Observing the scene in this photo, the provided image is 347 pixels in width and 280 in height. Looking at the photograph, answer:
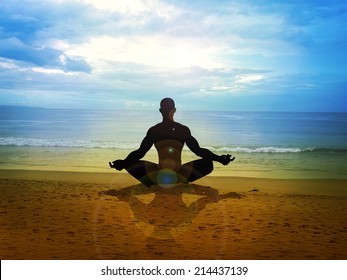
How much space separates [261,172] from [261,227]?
393 inches

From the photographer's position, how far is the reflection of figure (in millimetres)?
8875

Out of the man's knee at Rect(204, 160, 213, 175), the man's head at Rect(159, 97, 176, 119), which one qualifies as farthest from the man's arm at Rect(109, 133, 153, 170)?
the man's knee at Rect(204, 160, 213, 175)

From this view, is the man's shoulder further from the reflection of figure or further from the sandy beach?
the sandy beach

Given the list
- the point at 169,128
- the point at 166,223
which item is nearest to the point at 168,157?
the point at 169,128

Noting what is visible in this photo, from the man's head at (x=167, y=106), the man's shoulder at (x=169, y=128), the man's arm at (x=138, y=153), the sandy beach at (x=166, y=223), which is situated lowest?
the sandy beach at (x=166, y=223)

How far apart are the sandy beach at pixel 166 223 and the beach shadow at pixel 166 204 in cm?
2

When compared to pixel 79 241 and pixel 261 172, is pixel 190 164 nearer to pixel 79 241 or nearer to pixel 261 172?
pixel 79 241

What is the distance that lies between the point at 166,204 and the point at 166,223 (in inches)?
57.3

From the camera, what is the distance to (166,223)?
691 centimetres

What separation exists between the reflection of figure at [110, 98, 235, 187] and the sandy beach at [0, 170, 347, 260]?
14.2 inches

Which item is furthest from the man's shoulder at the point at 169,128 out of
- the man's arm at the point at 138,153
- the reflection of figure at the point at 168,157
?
the man's arm at the point at 138,153

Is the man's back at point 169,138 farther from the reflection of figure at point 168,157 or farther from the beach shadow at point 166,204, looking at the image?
the beach shadow at point 166,204

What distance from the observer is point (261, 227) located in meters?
6.69

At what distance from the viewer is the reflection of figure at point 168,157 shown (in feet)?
29.1
